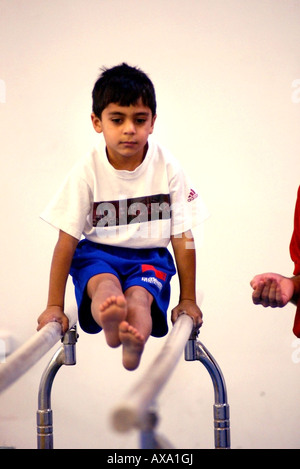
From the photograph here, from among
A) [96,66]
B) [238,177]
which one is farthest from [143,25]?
[238,177]

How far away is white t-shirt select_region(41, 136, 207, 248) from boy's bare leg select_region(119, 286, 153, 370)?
152 millimetres

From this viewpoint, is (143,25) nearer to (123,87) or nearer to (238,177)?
(238,177)

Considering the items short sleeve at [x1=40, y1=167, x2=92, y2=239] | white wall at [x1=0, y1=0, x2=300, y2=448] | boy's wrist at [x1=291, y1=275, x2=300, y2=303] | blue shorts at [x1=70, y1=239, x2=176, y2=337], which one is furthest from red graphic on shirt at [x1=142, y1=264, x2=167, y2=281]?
white wall at [x1=0, y1=0, x2=300, y2=448]

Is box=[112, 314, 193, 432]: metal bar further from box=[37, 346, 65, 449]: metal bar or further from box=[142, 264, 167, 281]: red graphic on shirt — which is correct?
box=[37, 346, 65, 449]: metal bar

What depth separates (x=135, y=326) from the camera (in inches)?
47.3

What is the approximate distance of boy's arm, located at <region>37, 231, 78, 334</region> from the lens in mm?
1368

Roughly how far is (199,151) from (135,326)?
1.32m

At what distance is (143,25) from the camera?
96.3 inches

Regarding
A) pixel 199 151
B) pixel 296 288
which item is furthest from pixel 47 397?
pixel 199 151

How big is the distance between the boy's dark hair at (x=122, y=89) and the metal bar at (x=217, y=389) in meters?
0.49

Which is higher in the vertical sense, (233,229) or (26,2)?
(26,2)

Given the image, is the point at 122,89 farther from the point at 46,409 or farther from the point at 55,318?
the point at 46,409

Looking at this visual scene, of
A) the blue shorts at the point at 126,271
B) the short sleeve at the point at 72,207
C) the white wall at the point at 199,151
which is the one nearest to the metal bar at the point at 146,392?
the blue shorts at the point at 126,271
